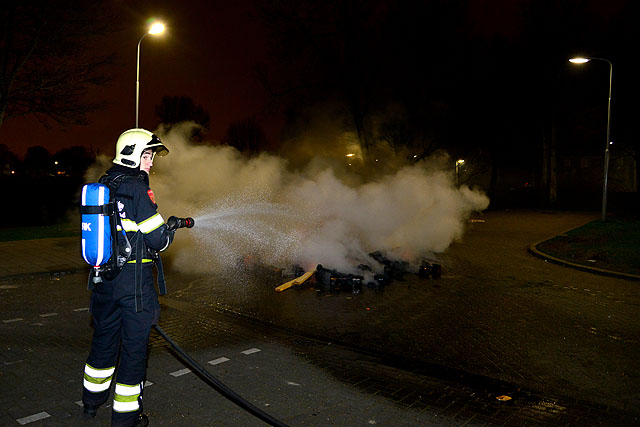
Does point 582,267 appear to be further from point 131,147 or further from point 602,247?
point 131,147

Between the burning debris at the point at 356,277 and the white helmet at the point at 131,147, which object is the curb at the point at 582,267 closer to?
the burning debris at the point at 356,277

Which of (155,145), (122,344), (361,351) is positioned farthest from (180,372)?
(155,145)

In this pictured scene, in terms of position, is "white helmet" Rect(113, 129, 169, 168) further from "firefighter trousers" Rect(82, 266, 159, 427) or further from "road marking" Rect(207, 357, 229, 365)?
"road marking" Rect(207, 357, 229, 365)

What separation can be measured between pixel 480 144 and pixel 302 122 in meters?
13.9

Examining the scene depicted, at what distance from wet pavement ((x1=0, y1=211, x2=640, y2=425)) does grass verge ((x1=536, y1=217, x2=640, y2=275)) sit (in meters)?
2.83

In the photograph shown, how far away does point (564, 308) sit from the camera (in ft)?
26.4

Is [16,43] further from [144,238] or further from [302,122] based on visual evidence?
[144,238]

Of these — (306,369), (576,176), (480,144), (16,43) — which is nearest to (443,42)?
(480,144)

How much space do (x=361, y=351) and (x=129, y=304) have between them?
10.0 feet

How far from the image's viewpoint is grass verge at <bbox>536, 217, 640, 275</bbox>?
40.0ft

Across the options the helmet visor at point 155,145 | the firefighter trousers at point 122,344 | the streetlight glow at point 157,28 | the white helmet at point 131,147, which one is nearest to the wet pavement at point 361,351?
the firefighter trousers at point 122,344

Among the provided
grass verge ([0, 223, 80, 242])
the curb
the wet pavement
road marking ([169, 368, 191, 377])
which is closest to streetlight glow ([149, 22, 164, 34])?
grass verge ([0, 223, 80, 242])

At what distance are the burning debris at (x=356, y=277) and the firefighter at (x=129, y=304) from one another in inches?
202

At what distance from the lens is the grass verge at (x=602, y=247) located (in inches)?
480
